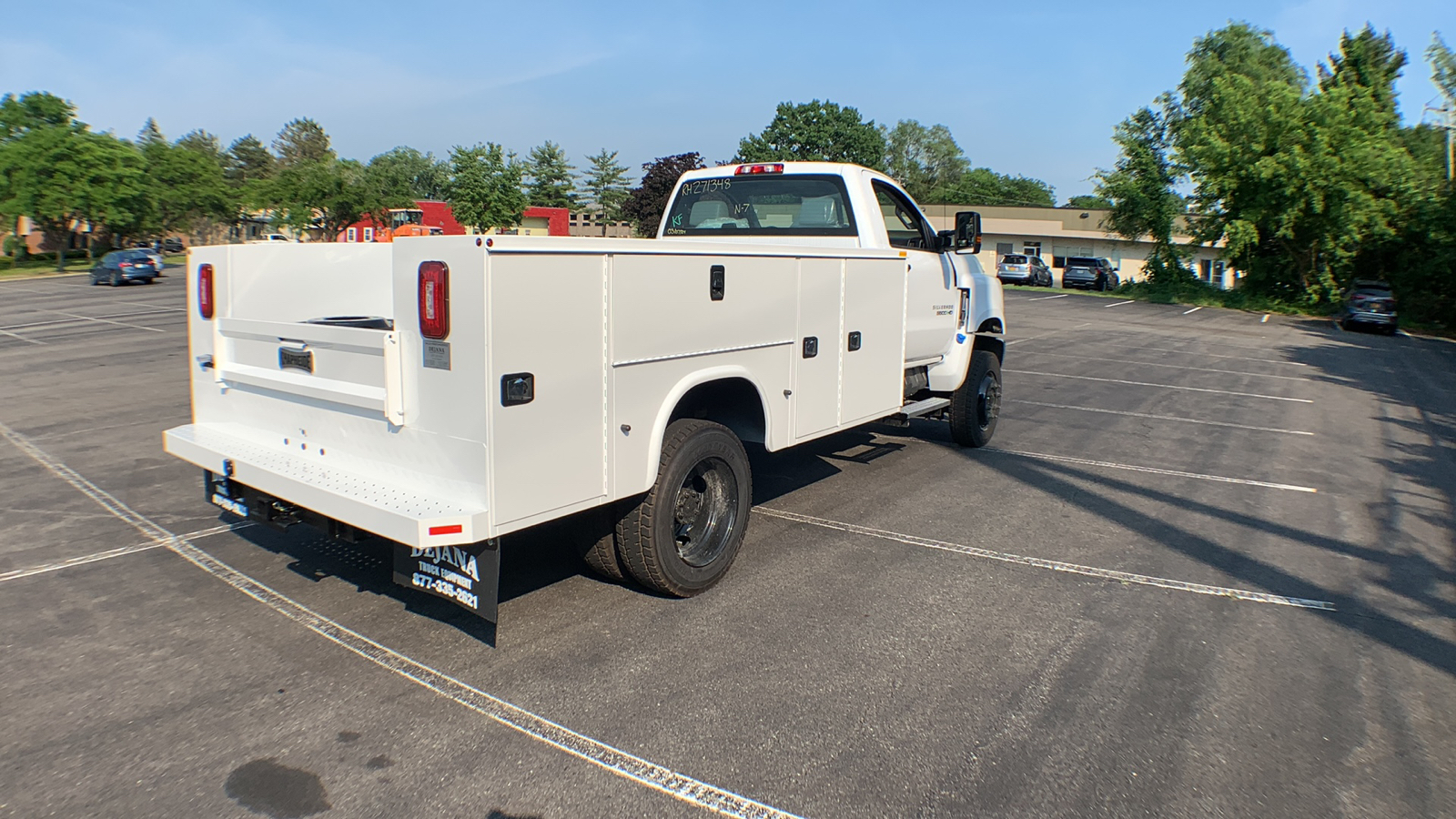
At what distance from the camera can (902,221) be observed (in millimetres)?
7688

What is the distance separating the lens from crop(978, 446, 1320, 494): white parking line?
8.20 metres

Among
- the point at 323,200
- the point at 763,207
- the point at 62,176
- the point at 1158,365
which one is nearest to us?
the point at 763,207

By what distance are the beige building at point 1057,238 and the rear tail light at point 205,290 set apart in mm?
62396

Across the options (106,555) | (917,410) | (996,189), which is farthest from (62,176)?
(996,189)

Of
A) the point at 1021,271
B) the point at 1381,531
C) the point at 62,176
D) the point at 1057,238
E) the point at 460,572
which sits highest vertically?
the point at 62,176

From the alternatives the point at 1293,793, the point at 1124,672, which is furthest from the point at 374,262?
the point at 1293,793

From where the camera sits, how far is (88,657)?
14.0 feet

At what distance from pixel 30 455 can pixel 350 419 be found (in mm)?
5782

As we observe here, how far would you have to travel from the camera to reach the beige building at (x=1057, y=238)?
65125 mm

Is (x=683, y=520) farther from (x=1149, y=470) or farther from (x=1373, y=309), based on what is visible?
(x=1373, y=309)

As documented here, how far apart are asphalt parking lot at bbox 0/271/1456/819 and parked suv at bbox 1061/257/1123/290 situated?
38877 millimetres

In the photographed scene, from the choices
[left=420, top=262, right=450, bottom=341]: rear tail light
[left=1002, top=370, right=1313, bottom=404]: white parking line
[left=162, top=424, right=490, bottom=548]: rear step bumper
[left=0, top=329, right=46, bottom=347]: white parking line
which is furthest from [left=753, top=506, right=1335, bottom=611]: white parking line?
[left=0, top=329, right=46, bottom=347]: white parking line

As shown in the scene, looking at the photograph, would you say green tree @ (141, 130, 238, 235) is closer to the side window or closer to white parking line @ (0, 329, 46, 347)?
white parking line @ (0, 329, 46, 347)

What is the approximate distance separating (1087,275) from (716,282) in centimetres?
4384
